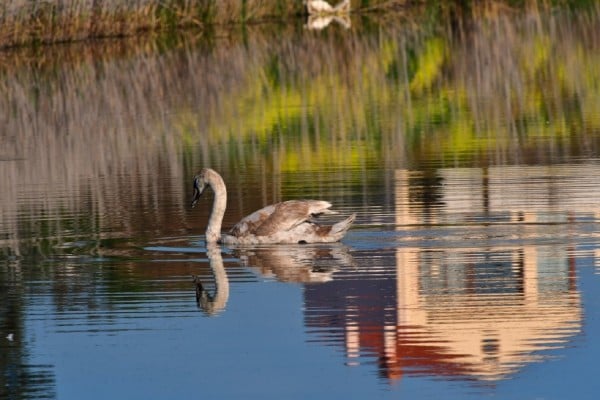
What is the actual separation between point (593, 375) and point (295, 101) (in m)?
19.7

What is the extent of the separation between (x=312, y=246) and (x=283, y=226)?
0.32 m

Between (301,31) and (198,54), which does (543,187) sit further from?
(301,31)

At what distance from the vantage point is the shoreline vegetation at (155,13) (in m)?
44.2

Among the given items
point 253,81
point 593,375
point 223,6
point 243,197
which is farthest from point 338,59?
point 593,375

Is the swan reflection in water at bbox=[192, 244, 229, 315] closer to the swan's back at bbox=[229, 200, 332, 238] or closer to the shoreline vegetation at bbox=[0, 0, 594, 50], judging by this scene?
the swan's back at bbox=[229, 200, 332, 238]

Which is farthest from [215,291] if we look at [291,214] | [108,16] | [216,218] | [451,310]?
[108,16]

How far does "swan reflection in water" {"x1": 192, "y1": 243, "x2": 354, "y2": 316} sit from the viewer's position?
1320 cm

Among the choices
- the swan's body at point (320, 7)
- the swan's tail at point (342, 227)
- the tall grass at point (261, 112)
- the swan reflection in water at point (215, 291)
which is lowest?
the swan reflection in water at point (215, 291)

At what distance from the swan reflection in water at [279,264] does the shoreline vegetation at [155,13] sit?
2817cm

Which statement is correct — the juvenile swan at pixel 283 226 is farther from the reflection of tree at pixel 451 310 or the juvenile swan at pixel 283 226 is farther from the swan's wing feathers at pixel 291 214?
the reflection of tree at pixel 451 310

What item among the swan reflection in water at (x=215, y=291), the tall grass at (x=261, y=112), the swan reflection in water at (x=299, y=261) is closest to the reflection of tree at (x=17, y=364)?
the swan reflection in water at (x=215, y=291)

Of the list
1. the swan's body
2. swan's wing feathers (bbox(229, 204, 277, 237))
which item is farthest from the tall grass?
the swan's body

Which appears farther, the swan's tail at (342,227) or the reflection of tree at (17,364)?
the swan's tail at (342,227)

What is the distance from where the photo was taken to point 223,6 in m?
49.4
